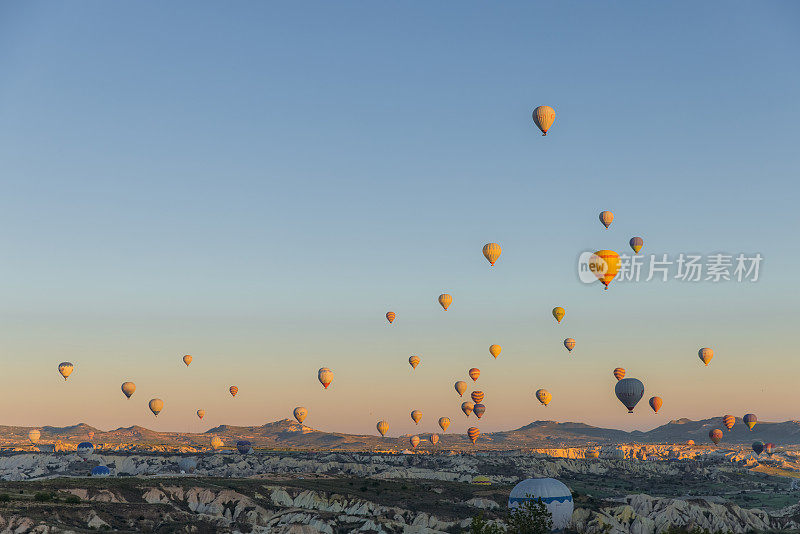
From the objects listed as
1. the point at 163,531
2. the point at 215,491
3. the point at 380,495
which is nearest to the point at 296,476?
the point at 380,495

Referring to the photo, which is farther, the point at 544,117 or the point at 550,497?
the point at 544,117

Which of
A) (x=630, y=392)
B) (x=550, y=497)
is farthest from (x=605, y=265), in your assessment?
(x=630, y=392)

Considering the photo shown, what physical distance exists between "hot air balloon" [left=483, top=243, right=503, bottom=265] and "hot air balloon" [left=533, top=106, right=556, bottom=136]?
91.2 ft

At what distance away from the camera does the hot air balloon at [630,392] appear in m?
156

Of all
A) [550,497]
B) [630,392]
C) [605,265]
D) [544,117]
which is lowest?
[550,497]

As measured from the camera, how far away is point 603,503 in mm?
137625

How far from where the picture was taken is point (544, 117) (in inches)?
4690

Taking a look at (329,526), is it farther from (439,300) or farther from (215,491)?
(439,300)

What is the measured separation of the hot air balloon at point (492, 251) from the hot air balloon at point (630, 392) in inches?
1573

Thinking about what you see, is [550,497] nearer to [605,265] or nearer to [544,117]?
[605,265]

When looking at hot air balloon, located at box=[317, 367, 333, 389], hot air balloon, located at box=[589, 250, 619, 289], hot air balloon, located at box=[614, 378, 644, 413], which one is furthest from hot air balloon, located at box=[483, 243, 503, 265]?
hot air balloon, located at box=[317, 367, 333, 389]

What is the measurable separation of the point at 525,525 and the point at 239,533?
3980 cm

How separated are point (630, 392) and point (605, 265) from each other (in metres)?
39.3

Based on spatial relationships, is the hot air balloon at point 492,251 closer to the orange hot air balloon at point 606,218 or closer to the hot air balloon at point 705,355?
the orange hot air balloon at point 606,218
